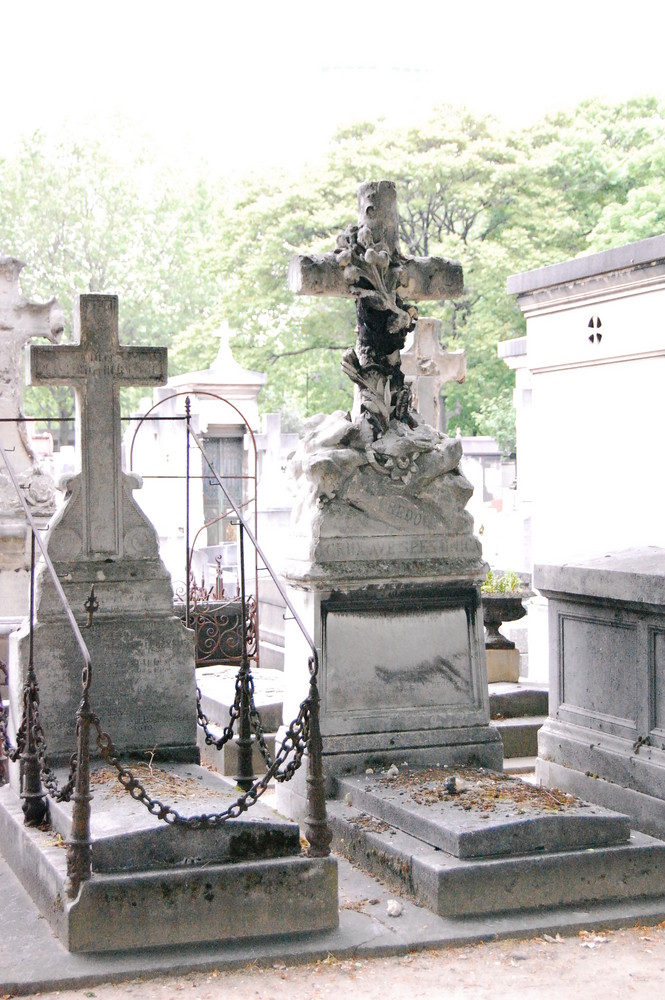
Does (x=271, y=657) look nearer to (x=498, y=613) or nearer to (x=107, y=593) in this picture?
(x=498, y=613)

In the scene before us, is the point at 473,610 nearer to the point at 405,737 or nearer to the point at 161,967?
the point at 405,737

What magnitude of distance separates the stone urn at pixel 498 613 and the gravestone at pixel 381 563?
8.63ft

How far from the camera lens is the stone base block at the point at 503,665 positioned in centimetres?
962

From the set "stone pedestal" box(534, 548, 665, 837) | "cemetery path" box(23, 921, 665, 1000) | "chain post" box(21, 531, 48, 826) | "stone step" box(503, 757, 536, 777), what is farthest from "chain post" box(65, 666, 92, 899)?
"stone step" box(503, 757, 536, 777)

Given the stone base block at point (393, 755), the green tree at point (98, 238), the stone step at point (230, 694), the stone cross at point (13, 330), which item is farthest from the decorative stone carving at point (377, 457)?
the green tree at point (98, 238)

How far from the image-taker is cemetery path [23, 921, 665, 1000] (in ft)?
14.8

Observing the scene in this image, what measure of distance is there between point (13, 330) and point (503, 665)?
5.86 m

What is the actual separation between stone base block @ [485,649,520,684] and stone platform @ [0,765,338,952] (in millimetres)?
4632

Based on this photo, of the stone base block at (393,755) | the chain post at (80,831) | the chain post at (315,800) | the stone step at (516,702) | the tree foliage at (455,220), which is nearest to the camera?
the chain post at (80,831)

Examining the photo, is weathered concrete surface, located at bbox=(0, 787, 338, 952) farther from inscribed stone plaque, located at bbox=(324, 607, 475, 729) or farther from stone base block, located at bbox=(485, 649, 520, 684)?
stone base block, located at bbox=(485, 649, 520, 684)

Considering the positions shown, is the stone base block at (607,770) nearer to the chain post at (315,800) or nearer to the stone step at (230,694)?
the stone step at (230,694)

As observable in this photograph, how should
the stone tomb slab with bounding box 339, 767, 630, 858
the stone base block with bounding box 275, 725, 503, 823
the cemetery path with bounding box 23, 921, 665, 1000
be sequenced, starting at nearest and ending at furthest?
the cemetery path with bounding box 23, 921, 665, 1000 < the stone tomb slab with bounding box 339, 767, 630, 858 < the stone base block with bounding box 275, 725, 503, 823

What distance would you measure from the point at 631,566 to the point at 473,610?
3.16 feet

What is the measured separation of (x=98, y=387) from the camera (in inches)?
260
